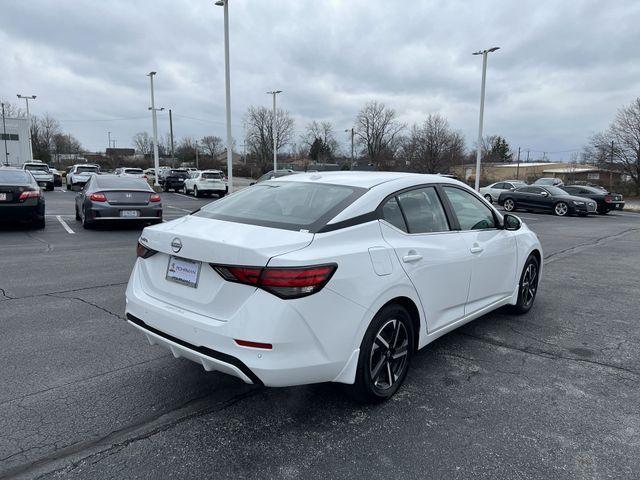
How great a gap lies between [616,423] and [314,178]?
9.04ft

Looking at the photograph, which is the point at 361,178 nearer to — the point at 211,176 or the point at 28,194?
the point at 28,194

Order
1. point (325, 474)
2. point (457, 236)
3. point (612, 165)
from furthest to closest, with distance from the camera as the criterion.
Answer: point (612, 165), point (457, 236), point (325, 474)

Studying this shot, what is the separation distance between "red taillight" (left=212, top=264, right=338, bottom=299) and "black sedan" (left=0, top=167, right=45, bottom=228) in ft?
32.8

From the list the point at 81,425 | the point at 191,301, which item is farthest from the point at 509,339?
the point at 81,425

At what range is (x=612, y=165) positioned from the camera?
139 feet

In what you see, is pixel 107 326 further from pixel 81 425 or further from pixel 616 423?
pixel 616 423

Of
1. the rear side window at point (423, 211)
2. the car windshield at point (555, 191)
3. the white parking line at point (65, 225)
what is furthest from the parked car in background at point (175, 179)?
the rear side window at point (423, 211)

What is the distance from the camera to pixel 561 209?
23.0 m

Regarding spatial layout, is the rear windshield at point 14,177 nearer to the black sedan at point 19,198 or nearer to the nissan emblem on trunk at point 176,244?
the black sedan at point 19,198

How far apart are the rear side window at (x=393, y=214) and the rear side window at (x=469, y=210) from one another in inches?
33.1

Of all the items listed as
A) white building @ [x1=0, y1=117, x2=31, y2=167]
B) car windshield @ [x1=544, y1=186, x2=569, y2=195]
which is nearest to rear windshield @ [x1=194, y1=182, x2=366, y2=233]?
car windshield @ [x1=544, y1=186, x2=569, y2=195]

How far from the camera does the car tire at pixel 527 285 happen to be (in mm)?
5137

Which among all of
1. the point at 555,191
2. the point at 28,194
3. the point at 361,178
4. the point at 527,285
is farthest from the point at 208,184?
the point at 361,178

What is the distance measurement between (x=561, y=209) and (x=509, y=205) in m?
2.51
